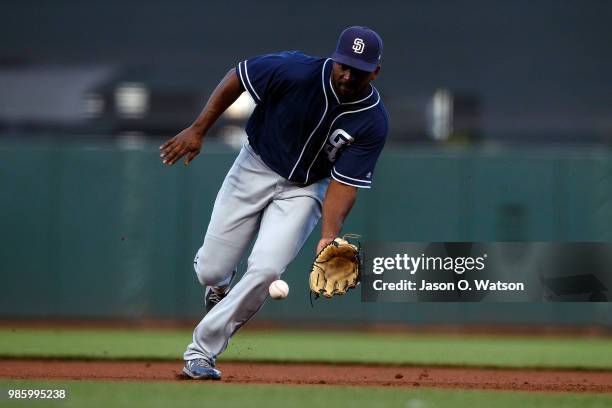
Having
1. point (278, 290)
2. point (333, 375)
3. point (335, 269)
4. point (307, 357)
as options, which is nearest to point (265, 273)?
point (278, 290)

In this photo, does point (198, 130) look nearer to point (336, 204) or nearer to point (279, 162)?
point (279, 162)

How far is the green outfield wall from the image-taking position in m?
10.3

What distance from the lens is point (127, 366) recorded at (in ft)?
23.2

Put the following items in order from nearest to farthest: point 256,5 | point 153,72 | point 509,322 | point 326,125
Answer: point 326,125 < point 509,322 < point 153,72 < point 256,5

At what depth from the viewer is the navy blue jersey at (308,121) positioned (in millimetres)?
5305

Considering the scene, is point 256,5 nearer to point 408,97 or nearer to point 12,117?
point 408,97

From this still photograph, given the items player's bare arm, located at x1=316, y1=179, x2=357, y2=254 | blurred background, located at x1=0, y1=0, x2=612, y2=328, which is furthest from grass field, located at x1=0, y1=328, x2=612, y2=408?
player's bare arm, located at x1=316, y1=179, x2=357, y2=254

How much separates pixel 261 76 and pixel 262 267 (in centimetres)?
91

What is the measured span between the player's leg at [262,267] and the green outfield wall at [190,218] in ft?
15.4

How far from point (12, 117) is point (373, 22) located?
5258mm

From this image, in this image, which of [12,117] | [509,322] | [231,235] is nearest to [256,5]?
[12,117]

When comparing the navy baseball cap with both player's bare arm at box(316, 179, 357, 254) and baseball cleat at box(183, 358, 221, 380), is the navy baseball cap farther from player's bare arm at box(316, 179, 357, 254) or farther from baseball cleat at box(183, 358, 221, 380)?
baseball cleat at box(183, 358, 221, 380)

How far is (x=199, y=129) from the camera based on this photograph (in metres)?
5.23

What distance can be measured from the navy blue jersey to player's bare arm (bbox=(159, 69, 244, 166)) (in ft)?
0.22
